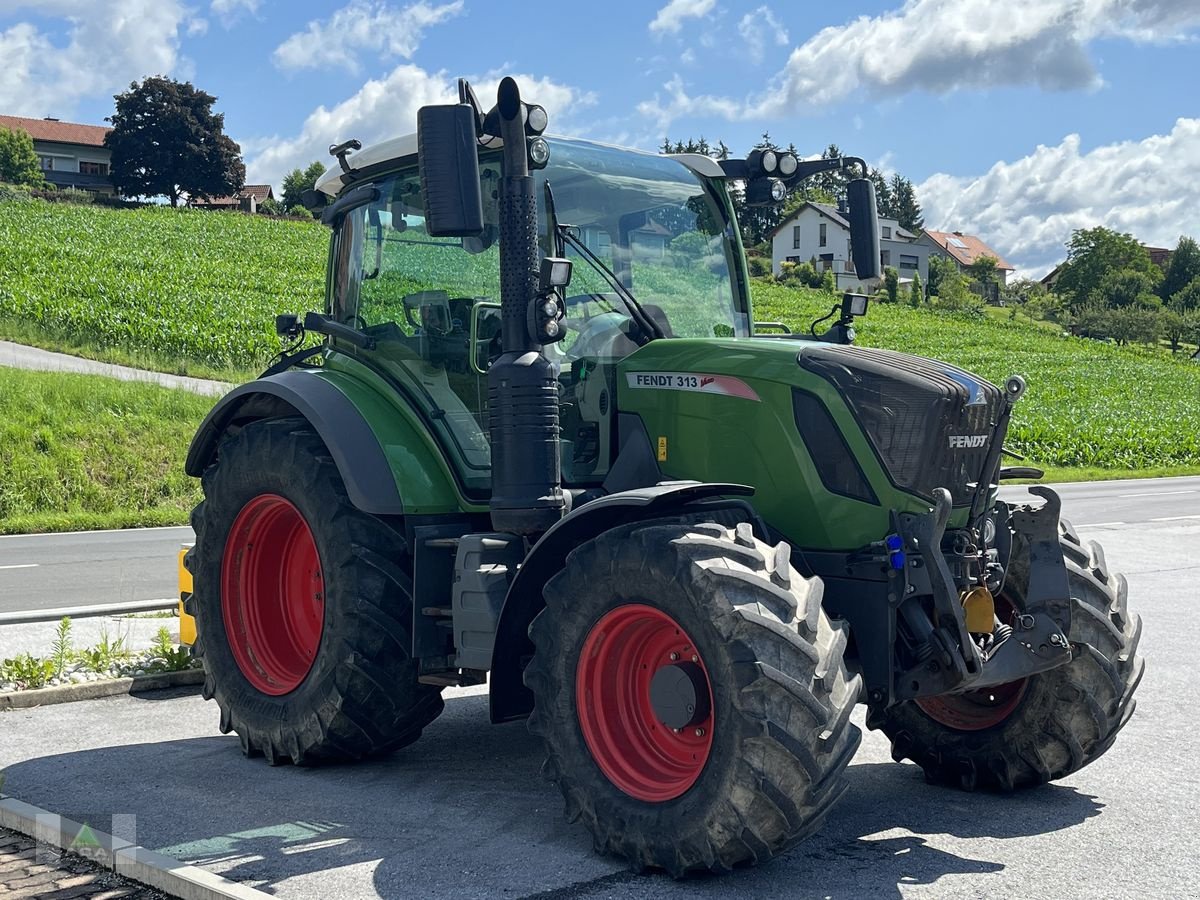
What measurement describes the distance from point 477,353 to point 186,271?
3749cm

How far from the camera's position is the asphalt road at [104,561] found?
11656 mm

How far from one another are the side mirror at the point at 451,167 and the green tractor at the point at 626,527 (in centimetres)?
1

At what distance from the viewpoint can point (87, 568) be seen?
13.4 meters

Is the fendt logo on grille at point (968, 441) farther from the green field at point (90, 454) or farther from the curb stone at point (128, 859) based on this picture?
the green field at point (90, 454)

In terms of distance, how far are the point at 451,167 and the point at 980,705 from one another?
3278mm

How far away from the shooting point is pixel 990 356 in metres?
59.3

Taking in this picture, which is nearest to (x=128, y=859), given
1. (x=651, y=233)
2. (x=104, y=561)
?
(x=651, y=233)

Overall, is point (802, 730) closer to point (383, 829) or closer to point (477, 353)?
point (383, 829)

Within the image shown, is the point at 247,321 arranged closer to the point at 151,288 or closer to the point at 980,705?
the point at 151,288

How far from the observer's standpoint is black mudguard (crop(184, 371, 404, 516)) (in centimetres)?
593

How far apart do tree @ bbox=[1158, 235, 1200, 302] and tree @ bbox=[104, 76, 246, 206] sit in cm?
9502

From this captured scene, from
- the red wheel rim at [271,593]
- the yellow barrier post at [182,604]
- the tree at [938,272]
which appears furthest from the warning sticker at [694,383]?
the tree at [938,272]

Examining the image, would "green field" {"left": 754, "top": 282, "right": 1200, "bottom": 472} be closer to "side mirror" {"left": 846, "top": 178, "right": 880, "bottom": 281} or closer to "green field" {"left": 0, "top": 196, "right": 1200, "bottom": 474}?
"green field" {"left": 0, "top": 196, "right": 1200, "bottom": 474}

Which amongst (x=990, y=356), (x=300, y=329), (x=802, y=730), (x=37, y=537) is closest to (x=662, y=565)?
(x=802, y=730)
